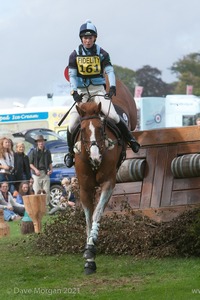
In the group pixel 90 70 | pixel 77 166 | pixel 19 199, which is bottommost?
pixel 19 199

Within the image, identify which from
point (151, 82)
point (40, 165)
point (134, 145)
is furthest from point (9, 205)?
point (151, 82)

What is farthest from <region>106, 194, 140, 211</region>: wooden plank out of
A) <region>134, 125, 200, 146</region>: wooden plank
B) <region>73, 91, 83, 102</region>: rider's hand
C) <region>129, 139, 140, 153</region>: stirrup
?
<region>73, 91, 83, 102</region>: rider's hand

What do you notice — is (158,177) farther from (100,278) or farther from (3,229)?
(3,229)

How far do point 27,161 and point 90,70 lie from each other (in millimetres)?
10030

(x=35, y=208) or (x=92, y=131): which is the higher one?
(x=92, y=131)

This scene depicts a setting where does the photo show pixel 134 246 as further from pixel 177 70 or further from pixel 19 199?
pixel 177 70

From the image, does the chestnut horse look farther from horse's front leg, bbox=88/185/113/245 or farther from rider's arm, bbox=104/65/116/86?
rider's arm, bbox=104/65/116/86

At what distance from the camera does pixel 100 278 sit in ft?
31.1

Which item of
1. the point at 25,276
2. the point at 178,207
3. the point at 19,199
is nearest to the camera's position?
the point at 25,276

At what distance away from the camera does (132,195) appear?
1237cm

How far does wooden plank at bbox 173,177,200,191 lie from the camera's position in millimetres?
11545

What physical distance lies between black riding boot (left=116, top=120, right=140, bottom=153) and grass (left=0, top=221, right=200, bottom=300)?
1652mm

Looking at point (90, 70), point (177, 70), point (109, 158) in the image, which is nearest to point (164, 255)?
point (109, 158)

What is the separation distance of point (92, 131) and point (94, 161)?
0.42 metres
